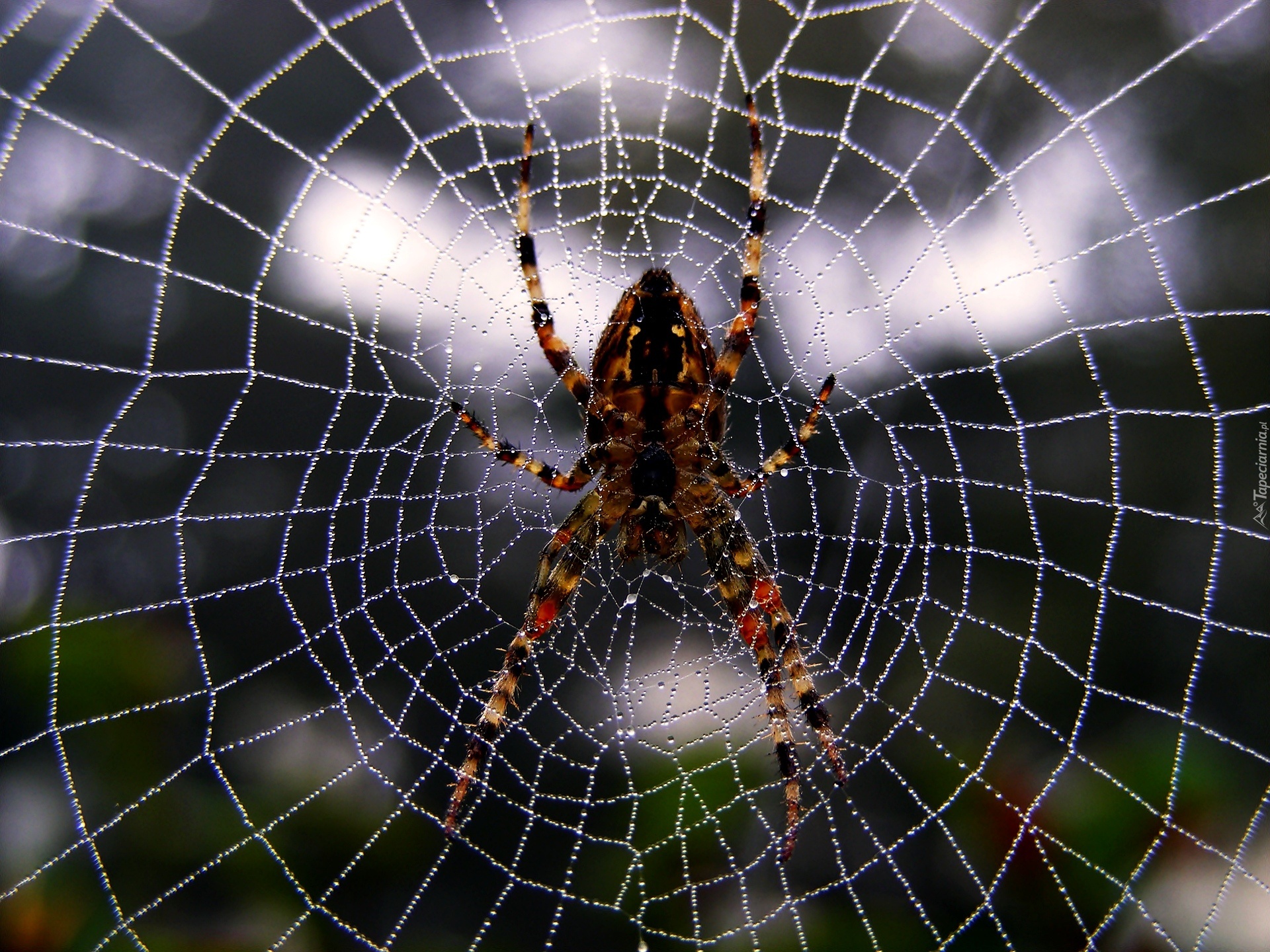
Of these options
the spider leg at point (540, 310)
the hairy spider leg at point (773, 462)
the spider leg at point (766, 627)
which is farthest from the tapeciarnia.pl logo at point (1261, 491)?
the spider leg at point (540, 310)

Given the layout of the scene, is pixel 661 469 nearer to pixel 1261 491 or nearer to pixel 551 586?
pixel 551 586

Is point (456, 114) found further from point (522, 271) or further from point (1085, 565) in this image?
point (1085, 565)

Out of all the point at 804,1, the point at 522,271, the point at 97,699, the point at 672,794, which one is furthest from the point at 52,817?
the point at 804,1

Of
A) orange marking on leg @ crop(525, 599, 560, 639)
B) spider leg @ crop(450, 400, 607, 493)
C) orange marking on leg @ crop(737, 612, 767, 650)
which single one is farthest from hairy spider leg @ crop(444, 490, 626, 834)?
orange marking on leg @ crop(737, 612, 767, 650)

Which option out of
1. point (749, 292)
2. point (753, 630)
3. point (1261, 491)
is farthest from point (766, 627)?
point (1261, 491)

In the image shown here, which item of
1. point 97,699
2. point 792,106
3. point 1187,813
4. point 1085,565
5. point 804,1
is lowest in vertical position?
point 97,699

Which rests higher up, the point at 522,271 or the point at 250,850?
the point at 522,271

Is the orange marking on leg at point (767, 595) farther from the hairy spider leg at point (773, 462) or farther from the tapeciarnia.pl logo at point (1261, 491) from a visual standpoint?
the tapeciarnia.pl logo at point (1261, 491)
